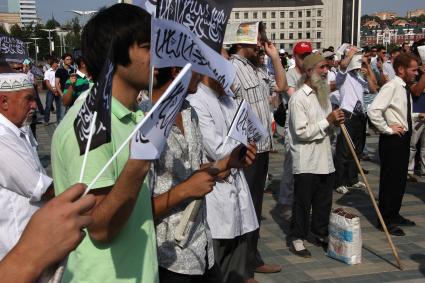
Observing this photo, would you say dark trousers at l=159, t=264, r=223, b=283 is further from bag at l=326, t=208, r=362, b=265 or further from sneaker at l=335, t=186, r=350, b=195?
sneaker at l=335, t=186, r=350, b=195

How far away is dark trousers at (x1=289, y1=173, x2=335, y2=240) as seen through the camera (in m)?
5.07

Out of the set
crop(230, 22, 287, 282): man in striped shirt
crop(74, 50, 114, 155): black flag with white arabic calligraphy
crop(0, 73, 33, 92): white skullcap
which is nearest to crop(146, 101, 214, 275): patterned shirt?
crop(74, 50, 114, 155): black flag with white arabic calligraphy

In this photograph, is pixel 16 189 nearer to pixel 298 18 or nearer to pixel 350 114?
pixel 350 114

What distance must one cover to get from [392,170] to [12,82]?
4073 millimetres

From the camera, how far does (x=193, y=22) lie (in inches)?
72.4

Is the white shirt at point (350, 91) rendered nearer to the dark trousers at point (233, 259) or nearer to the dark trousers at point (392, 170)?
the dark trousers at point (392, 170)

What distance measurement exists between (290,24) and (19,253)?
146 metres

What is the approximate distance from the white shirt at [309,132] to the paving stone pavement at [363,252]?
855mm

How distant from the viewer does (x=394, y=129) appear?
18.3 feet

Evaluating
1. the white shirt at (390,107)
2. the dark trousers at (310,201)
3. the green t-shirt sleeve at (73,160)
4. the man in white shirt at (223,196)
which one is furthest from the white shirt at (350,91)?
the green t-shirt sleeve at (73,160)

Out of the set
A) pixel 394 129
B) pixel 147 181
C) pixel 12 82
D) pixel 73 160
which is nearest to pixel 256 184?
pixel 394 129

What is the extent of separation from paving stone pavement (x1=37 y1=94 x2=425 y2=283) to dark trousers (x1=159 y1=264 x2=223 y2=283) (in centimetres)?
200

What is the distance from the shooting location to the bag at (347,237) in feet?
15.8

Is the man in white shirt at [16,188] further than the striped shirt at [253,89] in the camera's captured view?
No
